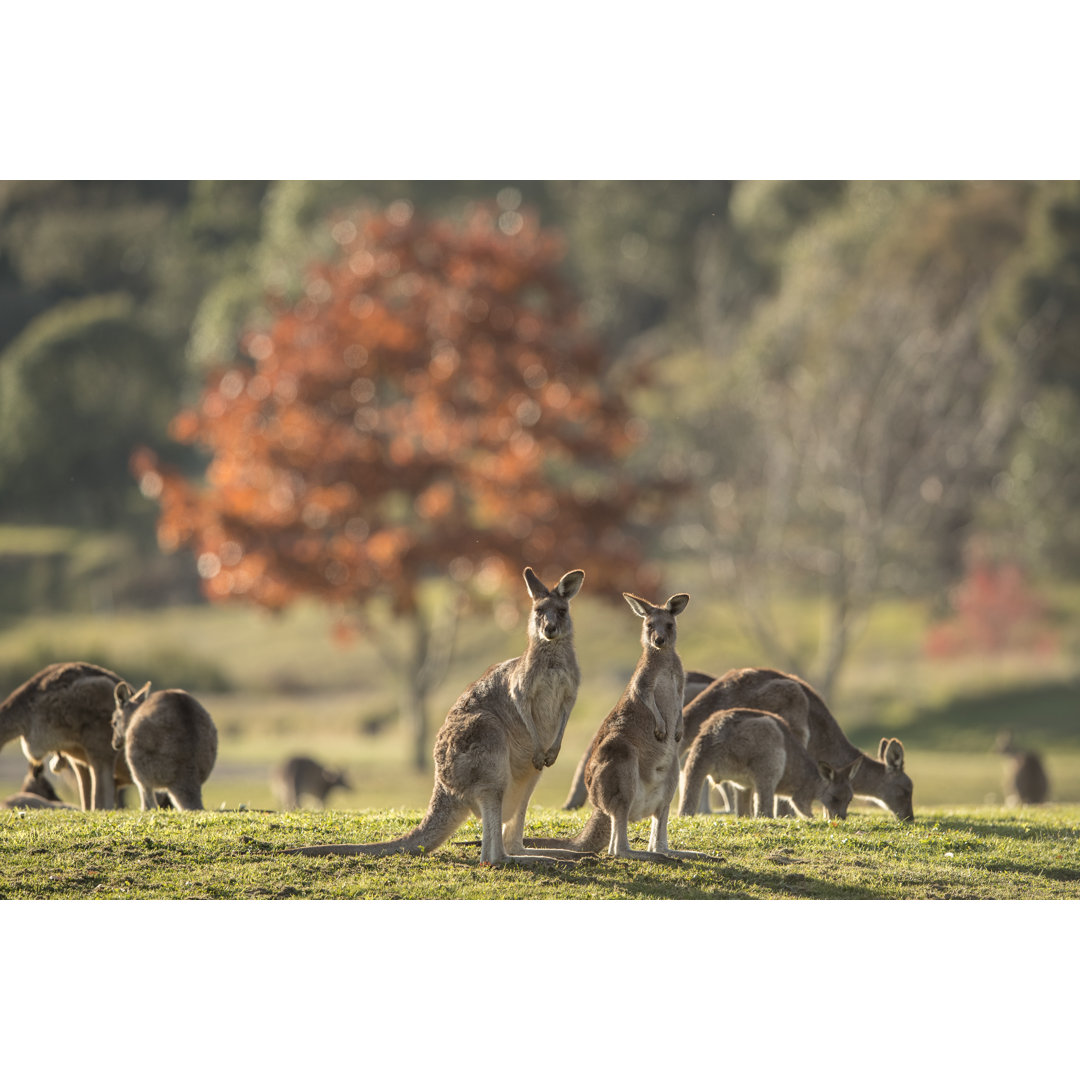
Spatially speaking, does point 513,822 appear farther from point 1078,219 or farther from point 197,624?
point 1078,219

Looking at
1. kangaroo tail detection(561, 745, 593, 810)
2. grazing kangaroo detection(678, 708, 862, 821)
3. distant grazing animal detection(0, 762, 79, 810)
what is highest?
grazing kangaroo detection(678, 708, 862, 821)

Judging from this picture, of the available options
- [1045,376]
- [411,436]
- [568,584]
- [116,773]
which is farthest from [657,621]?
[1045,376]

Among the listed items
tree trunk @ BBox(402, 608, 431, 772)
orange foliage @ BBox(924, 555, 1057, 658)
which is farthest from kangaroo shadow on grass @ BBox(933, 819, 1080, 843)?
orange foliage @ BBox(924, 555, 1057, 658)

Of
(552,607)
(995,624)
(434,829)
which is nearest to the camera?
(552,607)

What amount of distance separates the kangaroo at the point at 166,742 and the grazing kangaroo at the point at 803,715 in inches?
140

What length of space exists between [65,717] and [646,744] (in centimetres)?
480

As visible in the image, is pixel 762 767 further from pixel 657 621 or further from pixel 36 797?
pixel 36 797

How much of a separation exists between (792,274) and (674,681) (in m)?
23.9

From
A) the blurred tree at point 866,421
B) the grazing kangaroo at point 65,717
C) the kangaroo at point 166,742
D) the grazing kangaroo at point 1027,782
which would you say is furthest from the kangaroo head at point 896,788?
the blurred tree at point 866,421

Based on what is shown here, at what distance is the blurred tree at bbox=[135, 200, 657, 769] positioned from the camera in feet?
63.4

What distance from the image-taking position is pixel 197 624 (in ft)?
89.2

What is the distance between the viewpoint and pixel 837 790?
1033 centimetres

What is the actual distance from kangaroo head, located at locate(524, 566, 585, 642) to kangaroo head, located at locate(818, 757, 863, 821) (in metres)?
3.10

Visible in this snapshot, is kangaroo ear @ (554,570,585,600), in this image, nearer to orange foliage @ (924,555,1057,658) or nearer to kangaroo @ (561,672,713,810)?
kangaroo @ (561,672,713,810)
